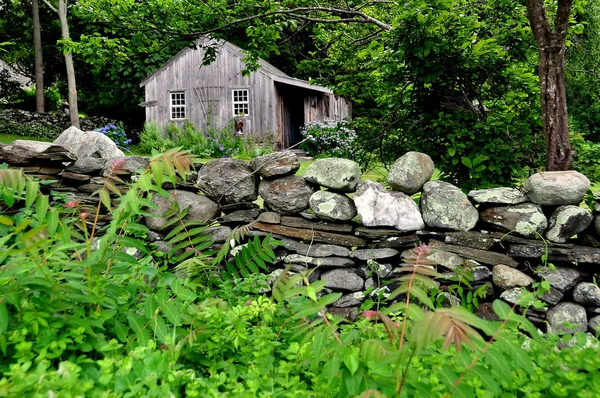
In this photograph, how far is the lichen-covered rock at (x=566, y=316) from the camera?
306 centimetres

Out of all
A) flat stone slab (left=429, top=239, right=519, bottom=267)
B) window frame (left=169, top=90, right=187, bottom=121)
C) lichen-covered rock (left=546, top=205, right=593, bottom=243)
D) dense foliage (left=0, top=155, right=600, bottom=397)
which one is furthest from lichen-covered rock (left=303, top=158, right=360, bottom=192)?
window frame (left=169, top=90, right=187, bottom=121)

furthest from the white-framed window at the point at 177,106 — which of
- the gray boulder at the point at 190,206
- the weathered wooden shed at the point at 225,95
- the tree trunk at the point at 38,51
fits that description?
the gray boulder at the point at 190,206

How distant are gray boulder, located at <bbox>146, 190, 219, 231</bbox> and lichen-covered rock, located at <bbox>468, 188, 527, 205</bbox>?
214 cm

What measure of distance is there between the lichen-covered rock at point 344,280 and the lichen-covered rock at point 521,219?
110 cm

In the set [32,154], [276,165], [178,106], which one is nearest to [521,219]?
[276,165]

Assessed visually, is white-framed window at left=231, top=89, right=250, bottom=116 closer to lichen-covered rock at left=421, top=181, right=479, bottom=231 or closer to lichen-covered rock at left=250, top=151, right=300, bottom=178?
lichen-covered rock at left=250, top=151, right=300, bottom=178

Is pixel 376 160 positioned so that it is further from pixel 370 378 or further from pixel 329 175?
pixel 370 378

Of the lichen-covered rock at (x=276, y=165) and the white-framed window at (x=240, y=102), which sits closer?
the lichen-covered rock at (x=276, y=165)

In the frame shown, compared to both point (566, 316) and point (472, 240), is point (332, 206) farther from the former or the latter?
point (566, 316)

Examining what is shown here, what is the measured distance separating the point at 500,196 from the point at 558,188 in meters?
0.39

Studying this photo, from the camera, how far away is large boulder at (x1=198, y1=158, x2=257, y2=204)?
3680 mm

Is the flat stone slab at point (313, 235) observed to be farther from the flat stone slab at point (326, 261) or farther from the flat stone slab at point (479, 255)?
the flat stone slab at point (479, 255)

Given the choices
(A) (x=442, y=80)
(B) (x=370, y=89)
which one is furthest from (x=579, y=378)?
(B) (x=370, y=89)

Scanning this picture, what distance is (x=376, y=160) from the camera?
5414 mm
